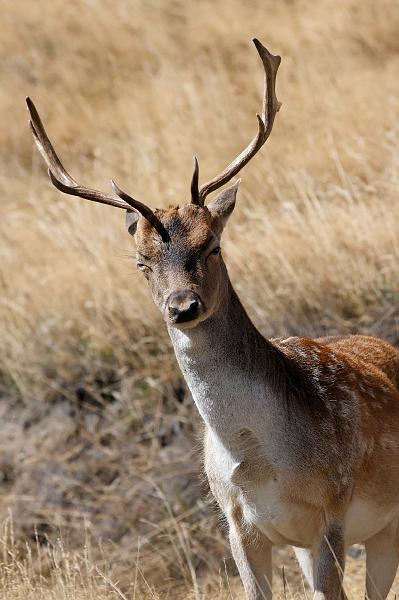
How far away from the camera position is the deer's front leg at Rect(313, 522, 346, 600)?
200 inches

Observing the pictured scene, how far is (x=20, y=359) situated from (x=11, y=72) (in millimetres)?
6326

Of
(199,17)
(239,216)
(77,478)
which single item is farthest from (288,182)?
(199,17)

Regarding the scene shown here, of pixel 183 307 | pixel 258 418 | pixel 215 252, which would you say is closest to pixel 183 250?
pixel 215 252

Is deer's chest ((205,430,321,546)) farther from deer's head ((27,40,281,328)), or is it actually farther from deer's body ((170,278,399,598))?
deer's head ((27,40,281,328))

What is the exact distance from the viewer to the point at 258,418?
16.8 ft

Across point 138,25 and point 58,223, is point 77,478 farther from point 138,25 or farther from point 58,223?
point 138,25

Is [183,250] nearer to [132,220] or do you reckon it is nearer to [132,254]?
[132,220]

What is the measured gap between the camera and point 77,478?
1015cm

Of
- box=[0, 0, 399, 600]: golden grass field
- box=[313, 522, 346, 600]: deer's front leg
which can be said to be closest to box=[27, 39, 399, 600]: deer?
box=[313, 522, 346, 600]: deer's front leg

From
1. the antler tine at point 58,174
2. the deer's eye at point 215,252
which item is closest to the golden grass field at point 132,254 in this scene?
the antler tine at point 58,174

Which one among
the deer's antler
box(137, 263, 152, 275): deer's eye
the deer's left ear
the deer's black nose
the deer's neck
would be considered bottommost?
the deer's neck

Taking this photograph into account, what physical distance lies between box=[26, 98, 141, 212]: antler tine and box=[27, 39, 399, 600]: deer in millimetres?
11

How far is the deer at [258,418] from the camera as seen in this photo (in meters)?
4.99

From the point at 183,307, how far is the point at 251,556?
143 centimetres
